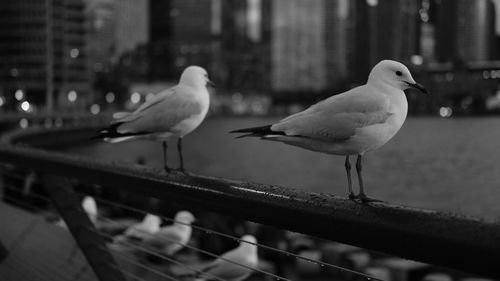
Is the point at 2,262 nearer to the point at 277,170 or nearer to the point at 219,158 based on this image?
the point at 277,170

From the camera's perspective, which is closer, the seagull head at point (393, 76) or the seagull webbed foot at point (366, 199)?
the seagull webbed foot at point (366, 199)

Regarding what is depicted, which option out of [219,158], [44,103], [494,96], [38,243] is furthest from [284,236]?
[494,96]

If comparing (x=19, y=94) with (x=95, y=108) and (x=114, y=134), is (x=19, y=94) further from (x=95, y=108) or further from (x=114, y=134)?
(x=114, y=134)

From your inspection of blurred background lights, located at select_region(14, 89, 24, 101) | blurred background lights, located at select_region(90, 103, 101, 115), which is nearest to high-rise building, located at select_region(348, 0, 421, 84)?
blurred background lights, located at select_region(14, 89, 24, 101)

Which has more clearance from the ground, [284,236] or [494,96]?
[284,236]

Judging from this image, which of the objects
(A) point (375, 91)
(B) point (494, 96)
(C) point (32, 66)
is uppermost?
(A) point (375, 91)

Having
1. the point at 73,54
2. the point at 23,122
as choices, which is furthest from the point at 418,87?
the point at 73,54

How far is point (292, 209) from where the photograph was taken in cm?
135

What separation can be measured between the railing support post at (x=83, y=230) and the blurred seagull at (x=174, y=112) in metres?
0.33

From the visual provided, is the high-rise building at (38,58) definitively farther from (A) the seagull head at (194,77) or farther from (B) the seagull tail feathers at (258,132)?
(B) the seagull tail feathers at (258,132)

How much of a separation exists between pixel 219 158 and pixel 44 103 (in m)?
33.1

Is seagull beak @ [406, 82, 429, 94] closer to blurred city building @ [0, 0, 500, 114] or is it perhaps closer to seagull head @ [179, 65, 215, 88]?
seagull head @ [179, 65, 215, 88]

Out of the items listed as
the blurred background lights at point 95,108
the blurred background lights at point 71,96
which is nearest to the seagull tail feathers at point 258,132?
the blurred background lights at point 95,108

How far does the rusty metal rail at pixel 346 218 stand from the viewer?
1.01 metres
